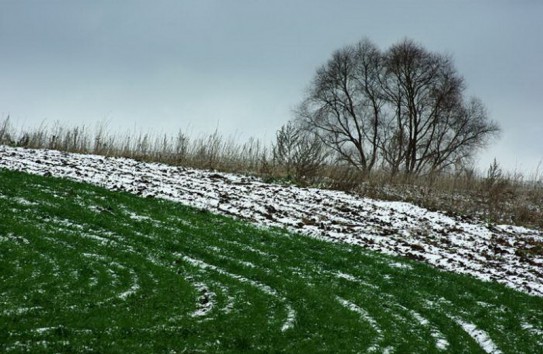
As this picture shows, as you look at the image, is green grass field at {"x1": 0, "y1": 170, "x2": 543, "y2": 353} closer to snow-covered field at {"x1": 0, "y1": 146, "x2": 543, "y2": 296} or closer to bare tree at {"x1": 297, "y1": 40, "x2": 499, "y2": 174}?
snow-covered field at {"x1": 0, "y1": 146, "x2": 543, "y2": 296}

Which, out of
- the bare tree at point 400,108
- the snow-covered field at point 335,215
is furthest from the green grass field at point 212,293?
the bare tree at point 400,108

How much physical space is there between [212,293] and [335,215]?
946 centimetres

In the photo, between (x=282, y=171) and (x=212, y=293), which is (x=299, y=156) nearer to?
(x=282, y=171)

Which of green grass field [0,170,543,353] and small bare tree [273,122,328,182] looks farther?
small bare tree [273,122,328,182]

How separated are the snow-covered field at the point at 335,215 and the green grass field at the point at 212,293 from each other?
1550mm

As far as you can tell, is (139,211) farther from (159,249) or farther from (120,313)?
(120,313)

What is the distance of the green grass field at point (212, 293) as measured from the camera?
585cm

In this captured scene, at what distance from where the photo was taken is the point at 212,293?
764 centimetres

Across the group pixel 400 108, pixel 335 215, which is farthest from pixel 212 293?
pixel 400 108

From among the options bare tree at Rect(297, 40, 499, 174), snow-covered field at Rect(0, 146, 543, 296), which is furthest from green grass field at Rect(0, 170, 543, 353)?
bare tree at Rect(297, 40, 499, 174)

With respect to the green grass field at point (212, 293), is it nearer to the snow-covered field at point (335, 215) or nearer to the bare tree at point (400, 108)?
the snow-covered field at point (335, 215)

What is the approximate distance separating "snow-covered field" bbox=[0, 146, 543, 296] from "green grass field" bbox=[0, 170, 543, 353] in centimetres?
155

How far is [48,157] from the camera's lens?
19531 mm

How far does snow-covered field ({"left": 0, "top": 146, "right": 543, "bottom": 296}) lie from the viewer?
13.2 m
